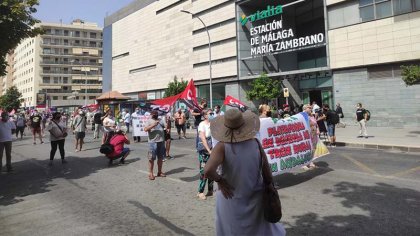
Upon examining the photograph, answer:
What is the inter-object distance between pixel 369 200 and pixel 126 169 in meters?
6.54

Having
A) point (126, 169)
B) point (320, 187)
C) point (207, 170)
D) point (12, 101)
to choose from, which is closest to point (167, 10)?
point (126, 169)

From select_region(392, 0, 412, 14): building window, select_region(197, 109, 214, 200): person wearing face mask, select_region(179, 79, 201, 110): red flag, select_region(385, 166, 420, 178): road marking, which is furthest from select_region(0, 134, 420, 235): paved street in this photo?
select_region(392, 0, 412, 14): building window

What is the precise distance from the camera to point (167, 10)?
44.2 m

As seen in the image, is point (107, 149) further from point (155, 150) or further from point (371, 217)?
point (371, 217)

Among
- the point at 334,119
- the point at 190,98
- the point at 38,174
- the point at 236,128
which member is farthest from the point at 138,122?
the point at 236,128

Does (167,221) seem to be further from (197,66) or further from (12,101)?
A: (12,101)

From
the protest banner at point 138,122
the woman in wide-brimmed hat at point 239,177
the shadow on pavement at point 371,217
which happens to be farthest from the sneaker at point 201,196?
the protest banner at point 138,122

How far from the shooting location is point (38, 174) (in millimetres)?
9422

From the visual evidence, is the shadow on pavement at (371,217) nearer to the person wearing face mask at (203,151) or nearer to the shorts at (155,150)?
the person wearing face mask at (203,151)

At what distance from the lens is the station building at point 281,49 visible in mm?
21516

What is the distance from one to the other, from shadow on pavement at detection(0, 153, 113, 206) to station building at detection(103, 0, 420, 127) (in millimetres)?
18826

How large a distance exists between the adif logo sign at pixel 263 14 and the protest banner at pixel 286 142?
76.6 feet

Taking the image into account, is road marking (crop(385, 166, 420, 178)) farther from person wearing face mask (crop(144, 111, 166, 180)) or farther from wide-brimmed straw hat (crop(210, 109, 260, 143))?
wide-brimmed straw hat (crop(210, 109, 260, 143))

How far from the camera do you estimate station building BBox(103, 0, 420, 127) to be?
21.5 metres
